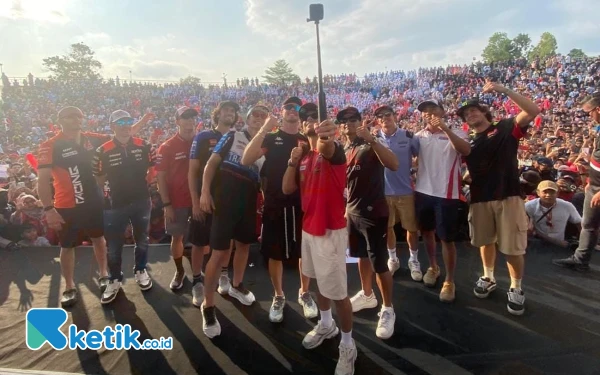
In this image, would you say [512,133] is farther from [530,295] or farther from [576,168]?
[576,168]

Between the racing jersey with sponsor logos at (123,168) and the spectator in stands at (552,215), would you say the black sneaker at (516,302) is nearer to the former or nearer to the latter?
the spectator in stands at (552,215)

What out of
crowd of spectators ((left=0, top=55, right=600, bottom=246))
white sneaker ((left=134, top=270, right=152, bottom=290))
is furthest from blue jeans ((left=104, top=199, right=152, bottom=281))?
crowd of spectators ((left=0, top=55, right=600, bottom=246))

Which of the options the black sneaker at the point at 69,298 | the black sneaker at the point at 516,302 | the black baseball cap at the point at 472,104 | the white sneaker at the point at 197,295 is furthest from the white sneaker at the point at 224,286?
the black baseball cap at the point at 472,104

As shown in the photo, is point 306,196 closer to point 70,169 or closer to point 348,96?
point 70,169

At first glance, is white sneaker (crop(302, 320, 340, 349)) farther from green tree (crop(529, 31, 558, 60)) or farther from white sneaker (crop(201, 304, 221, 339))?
green tree (crop(529, 31, 558, 60))

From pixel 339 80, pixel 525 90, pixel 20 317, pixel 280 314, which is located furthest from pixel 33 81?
pixel 525 90

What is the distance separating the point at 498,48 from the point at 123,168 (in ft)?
237

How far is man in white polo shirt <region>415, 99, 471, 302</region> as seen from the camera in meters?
3.42

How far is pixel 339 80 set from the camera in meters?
30.9

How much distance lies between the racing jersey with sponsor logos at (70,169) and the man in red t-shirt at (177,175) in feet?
2.26

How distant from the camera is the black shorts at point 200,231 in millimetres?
3561

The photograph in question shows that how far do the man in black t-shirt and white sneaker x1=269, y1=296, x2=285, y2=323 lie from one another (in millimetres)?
2002

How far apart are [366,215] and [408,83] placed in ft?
85.3

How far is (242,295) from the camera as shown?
3.60 meters
